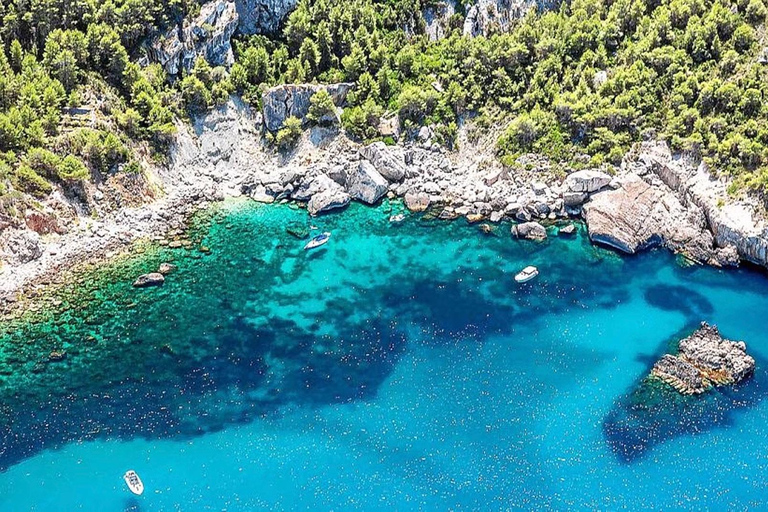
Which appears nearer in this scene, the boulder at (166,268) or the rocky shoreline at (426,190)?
the boulder at (166,268)

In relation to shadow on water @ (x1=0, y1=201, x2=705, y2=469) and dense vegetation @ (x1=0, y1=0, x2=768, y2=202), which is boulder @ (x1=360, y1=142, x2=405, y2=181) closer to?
dense vegetation @ (x1=0, y1=0, x2=768, y2=202)

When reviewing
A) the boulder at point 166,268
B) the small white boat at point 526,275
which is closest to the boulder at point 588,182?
the small white boat at point 526,275

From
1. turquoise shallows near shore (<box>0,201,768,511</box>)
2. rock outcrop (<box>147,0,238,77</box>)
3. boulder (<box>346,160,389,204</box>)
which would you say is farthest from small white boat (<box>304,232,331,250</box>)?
rock outcrop (<box>147,0,238,77</box>)

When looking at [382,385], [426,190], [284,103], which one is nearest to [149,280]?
[382,385]

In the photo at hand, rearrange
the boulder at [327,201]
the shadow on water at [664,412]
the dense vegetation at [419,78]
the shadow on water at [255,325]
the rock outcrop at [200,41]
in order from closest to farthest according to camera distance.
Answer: the shadow on water at [664,412], the shadow on water at [255,325], the dense vegetation at [419,78], the boulder at [327,201], the rock outcrop at [200,41]

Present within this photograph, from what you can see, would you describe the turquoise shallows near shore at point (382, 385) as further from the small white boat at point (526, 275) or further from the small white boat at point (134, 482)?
the small white boat at point (526, 275)

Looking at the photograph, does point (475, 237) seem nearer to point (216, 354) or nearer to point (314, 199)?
point (314, 199)
